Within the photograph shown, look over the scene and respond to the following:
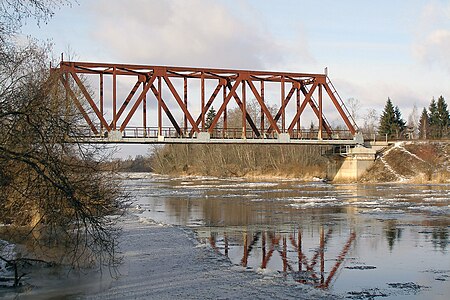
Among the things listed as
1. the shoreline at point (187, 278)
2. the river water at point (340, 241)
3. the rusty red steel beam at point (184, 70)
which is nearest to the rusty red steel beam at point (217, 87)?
the rusty red steel beam at point (184, 70)

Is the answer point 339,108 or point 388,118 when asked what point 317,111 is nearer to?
point 339,108

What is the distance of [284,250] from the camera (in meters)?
20.0

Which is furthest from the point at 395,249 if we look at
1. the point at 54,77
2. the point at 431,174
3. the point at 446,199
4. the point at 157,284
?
the point at 431,174

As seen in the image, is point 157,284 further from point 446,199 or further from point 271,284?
point 446,199

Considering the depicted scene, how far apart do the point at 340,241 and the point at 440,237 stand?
4.01m

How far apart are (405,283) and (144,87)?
2282 inches

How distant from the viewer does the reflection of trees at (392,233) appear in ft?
→ 70.2

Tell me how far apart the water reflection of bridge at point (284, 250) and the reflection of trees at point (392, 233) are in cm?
139

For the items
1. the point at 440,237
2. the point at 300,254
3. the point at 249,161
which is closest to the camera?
the point at 300,254

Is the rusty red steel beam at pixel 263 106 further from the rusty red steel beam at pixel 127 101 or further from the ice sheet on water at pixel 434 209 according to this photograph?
the ice sheet on water at pixel 434 209

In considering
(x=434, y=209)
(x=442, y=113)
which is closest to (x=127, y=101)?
(x=434, y=209)

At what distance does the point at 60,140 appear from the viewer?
1221 cm

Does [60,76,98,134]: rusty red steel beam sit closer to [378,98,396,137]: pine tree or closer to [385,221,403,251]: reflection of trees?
[385,221,403,251]: reflection of trees

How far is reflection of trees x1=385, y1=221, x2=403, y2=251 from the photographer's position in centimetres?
2138
